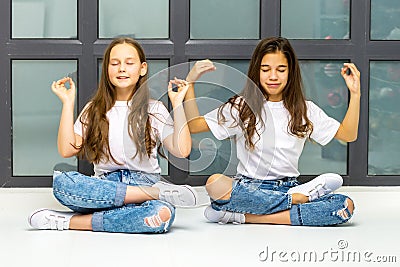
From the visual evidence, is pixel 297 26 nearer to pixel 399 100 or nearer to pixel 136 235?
pixel 399 100

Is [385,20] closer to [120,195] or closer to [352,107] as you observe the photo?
[352,107]

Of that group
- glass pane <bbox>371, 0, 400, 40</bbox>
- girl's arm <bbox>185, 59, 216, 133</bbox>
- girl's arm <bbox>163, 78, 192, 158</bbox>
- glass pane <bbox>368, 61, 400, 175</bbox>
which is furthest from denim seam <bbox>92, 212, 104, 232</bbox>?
glass pane <bbox>371, 0, 400, 40</bbox>

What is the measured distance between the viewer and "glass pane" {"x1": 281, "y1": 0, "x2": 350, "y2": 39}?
2.88m

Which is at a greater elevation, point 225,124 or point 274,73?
point 274,73

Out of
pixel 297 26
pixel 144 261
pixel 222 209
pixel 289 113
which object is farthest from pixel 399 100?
pixel 144 261

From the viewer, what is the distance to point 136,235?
2111mm

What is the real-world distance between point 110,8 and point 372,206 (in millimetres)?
1139

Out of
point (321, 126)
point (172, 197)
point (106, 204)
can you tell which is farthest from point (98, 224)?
point (321, 126)

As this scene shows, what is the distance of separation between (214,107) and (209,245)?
0.63 metres

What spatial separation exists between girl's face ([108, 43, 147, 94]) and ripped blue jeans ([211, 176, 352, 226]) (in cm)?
43

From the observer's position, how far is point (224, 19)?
2871mm

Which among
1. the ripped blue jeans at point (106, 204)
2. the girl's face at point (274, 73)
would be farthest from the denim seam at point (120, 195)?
the girl's face at point (274, 73)

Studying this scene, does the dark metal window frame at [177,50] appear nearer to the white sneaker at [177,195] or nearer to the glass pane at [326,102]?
the glass pane at [326,102]

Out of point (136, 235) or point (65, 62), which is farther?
point (65, 62)
